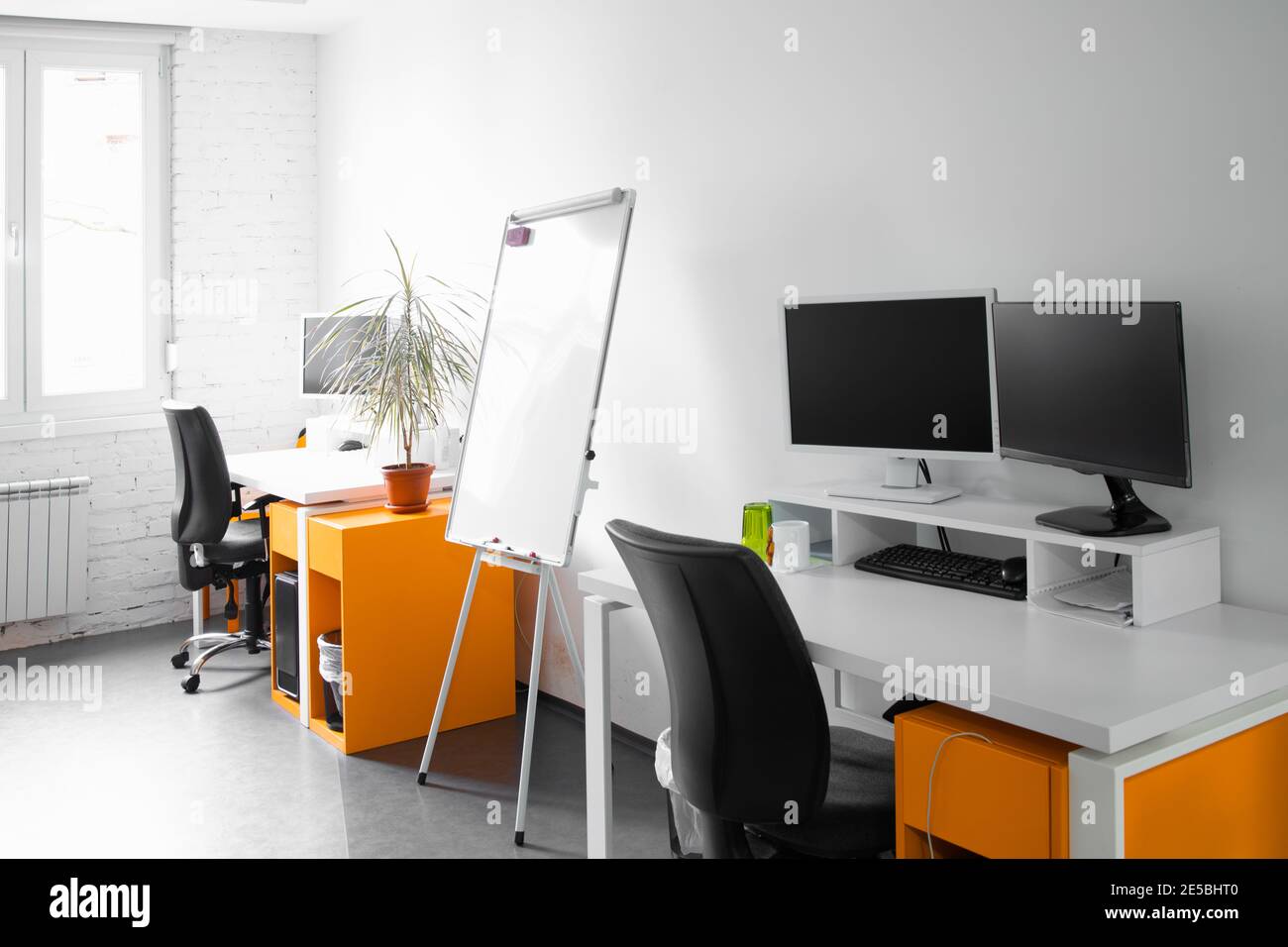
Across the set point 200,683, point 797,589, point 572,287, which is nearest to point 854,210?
point 572,287

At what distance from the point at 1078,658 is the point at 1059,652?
1.7 inches

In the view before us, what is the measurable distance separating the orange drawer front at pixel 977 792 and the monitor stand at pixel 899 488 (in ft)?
2.53

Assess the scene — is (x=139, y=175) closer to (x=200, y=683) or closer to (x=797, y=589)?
(x=200, y=683)

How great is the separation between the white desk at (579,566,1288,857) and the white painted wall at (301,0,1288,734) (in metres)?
0.15

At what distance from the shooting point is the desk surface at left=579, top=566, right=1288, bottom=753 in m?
1.72

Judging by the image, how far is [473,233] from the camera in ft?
14.9

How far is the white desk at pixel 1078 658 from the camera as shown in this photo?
1.68 m

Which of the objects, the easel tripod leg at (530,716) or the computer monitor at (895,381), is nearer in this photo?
the computer monitor at (895,381)

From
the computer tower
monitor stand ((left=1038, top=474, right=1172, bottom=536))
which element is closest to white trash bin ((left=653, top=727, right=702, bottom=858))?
monitor stand ((left=1038, top=474, right=1172, bottom=536))

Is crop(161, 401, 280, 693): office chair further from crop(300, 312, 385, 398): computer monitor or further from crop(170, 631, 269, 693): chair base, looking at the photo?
crop(300, 312, 385, 398): computer monitor

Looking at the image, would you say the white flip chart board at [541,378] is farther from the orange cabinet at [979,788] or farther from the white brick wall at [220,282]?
the white brick wall at [220,282]

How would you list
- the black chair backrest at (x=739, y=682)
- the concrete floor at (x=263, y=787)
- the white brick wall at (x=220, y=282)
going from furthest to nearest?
the white brick wall at (x=220, y=282) < the concrete floor at (x=263, y=787) < the black chair backrest at (x=739, y=682)

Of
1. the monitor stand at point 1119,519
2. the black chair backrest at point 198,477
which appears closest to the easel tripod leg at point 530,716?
the monitor stand at point 1119,519

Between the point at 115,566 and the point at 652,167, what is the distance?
11.0 feet
